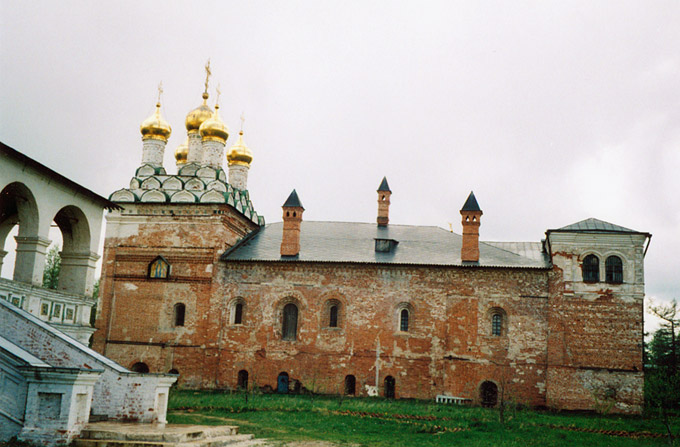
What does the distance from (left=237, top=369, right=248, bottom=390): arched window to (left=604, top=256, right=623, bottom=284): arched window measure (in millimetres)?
13526

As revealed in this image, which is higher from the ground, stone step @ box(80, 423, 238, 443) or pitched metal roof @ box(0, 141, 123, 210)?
pitched metal roof @ box(0, 141, 123, 210)

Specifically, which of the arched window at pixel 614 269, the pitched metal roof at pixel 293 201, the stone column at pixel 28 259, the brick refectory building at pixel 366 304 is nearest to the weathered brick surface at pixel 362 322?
the brick refectory building at pixel 366 304

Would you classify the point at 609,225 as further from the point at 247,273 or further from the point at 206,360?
the point at 206,360

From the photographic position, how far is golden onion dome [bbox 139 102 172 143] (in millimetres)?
27344

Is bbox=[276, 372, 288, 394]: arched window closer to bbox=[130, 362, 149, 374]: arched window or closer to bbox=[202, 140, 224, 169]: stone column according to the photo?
bbox=[130, 362, 149, 374]: arched window

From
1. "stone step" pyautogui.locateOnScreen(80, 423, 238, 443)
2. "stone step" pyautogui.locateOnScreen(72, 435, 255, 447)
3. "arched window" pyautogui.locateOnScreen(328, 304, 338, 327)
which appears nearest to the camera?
"stone step" pyautogui.locateOnScreen(72, 435, 255, 447)

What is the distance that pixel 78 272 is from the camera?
16125 millimetres

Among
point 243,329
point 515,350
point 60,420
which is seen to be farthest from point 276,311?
point 60,420

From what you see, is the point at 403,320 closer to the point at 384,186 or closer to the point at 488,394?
the point at 488,394

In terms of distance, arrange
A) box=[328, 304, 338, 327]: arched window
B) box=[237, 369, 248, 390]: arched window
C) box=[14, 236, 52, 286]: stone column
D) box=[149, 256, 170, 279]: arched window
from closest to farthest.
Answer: box=[14, 236, 52, 286]: stone column
box=[237, 369, 248, 390]: arched window
box=[328, 304, 338, 327]: arched window
box=[149, 256, 170, 279]: arched window

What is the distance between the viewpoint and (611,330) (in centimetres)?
2195

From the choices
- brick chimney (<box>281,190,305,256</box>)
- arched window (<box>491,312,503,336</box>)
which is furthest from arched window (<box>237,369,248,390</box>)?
arched window (<box>491,312,503,336</box>)

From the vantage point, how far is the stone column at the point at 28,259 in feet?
46.4

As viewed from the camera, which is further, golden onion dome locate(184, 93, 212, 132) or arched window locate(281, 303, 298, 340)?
golden onion dome locate(184, 93, 212, 132)
